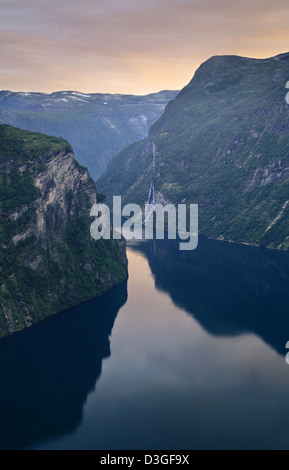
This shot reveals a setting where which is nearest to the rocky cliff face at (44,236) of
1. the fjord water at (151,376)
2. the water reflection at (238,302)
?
the fjord water at (151,376)

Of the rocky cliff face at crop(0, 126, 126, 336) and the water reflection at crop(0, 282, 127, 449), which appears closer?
the water reflection at crop(0, 282, 127, 449)

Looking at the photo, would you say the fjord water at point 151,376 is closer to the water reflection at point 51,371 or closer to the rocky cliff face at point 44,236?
the water reflection at point 51,371

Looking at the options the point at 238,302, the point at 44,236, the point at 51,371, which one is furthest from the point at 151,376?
the point at 44,236

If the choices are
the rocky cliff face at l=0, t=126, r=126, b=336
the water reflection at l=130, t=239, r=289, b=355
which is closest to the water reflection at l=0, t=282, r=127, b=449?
the rocky cliff face at l=0, t=126, r=126, b=336

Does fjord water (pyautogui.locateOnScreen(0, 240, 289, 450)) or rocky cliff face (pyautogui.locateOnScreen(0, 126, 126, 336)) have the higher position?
rocky cliff face (pyautogui.locateOnScreen(0, 126, 126, 336))

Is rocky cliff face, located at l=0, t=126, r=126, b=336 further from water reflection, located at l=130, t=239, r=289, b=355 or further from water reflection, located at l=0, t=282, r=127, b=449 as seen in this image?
water reflection, located at l=130, t=239, r=289, b=355

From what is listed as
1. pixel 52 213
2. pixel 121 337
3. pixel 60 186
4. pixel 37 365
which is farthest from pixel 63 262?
pixel 37 365
